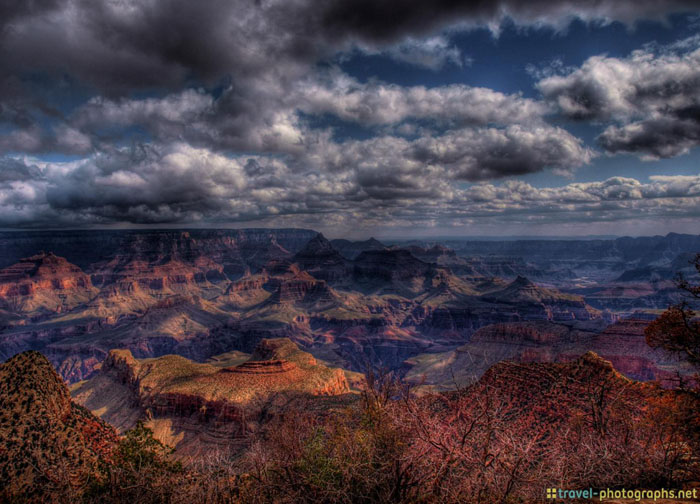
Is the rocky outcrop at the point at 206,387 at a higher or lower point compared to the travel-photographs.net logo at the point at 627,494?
lower

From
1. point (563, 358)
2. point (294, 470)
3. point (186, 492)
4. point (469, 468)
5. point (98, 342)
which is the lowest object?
point (98, 342)

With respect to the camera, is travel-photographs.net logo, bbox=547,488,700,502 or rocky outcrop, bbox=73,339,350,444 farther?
rocky outcrop, bbox=73,339,350,444

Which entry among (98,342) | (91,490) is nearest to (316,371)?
(91,490)

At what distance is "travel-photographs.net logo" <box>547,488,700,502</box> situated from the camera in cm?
1080

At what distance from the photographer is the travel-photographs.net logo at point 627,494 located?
425 inches

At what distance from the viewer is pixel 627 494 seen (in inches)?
445

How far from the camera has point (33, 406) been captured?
92.1 feet

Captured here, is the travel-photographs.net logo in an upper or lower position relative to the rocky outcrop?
upper

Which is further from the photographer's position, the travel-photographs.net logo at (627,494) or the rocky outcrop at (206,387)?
the rocky outcrop at (206,387)

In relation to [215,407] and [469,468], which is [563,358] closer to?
[215,407]

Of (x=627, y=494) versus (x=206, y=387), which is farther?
(x=206, y=387)

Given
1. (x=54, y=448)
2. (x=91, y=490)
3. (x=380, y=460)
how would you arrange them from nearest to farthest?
(x=380, y=460), (x=91, y=490), (x=54, y=448)

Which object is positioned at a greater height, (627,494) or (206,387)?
(627,494)

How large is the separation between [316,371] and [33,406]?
178ft
